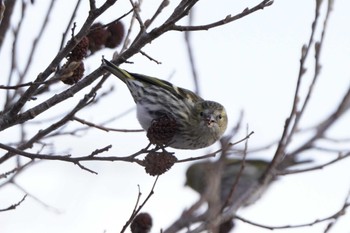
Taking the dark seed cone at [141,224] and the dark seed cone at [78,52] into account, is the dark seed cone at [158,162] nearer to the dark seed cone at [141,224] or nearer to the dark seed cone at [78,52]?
the dark seed cone at [141,224]

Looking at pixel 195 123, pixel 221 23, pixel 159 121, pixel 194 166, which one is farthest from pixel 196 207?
pixel 194 166

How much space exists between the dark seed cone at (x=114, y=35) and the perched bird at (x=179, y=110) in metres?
0.23

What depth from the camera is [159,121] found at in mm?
4055

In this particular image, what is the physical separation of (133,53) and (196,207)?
122 cm

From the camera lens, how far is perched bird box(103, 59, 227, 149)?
5012mm

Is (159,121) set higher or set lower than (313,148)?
higher

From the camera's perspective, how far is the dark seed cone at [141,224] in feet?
13.1

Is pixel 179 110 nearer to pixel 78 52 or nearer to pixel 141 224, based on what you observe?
pixel 141 224

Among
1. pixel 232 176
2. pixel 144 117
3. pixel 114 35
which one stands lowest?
pixel 144 117

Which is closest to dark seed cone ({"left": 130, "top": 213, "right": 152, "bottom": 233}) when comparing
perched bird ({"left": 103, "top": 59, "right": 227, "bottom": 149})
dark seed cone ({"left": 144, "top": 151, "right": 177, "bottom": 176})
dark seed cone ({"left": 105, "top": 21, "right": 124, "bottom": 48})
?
dark seed cone ({"left": 144, "top": 151, "right": 177, "bottom": 176})

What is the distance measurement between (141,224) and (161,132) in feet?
1.72

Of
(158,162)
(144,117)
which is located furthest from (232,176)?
(158,162)

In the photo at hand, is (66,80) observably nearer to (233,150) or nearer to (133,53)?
(133,53)

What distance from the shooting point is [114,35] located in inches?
187
